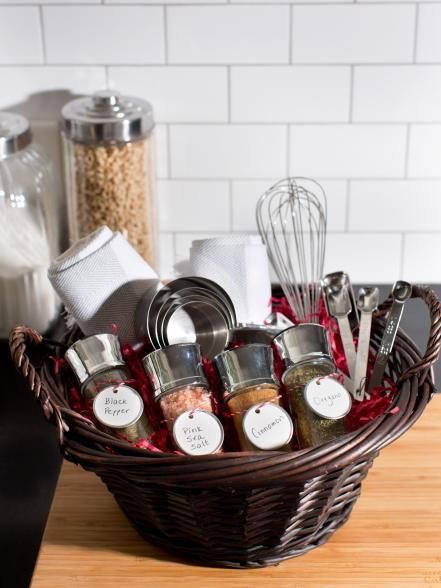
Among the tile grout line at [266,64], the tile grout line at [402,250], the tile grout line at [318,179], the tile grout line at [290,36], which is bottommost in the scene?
the tile grout line at [402,250]

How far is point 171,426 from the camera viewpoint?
0.83m

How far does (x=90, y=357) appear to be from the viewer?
2.85 feet

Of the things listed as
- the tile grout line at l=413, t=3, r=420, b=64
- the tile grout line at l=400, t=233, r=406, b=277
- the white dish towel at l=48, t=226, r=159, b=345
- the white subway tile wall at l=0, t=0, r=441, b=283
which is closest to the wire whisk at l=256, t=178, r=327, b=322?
the white subway tile wall at l=0, t=0, r=441, b=283

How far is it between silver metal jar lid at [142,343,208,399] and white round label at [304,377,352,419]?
106 mm

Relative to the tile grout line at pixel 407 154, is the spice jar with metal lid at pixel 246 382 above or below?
below

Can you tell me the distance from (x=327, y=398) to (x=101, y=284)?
0.99ft

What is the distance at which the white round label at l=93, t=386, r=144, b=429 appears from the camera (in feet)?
2.66

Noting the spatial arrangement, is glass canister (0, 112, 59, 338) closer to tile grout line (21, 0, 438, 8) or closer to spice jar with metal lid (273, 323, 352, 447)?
tile grout line (21, 0, 438, 8)

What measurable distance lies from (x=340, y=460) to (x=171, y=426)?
0.18 metres

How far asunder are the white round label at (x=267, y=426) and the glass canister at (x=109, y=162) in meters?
0.51

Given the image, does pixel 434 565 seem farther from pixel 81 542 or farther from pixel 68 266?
pixel 68 266

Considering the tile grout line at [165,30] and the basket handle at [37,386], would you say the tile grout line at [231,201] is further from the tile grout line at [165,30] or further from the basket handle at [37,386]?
the basket handle at [37,386]

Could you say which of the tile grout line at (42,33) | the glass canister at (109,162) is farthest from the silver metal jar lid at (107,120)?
the tile grout line at (42,33)

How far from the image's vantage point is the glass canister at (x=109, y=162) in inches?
47.0
